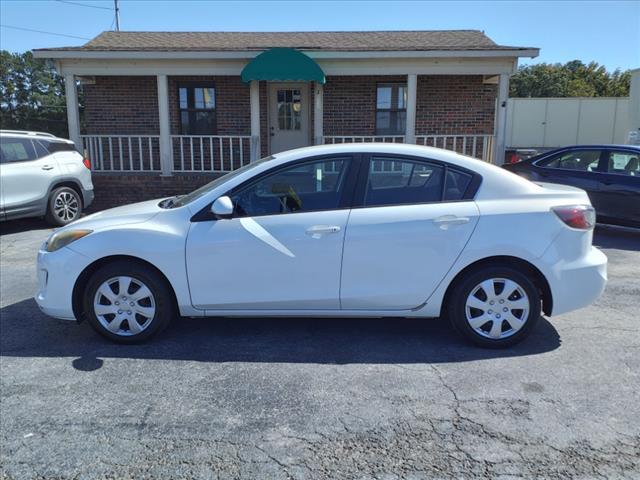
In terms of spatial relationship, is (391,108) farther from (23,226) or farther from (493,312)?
(493,312)

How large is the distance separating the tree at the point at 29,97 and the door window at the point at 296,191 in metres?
55.8

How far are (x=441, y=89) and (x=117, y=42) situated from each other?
7931 mm

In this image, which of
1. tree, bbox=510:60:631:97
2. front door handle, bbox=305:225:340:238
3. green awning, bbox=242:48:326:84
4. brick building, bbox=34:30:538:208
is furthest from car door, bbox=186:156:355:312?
tree, bbox=510:60:631:97

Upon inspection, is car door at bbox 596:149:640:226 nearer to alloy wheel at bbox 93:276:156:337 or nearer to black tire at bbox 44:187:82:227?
alloy wheel at bbox 93:276:156:337

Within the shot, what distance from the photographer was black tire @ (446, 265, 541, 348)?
13.0 feet

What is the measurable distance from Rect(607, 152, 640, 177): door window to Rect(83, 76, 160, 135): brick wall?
10.3m

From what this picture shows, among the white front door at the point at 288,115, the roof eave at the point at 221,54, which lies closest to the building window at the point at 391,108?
the white front door at the point at 288,115

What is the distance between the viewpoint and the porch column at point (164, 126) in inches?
446

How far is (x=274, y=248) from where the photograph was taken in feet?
13.0

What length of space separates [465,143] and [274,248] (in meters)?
9.22

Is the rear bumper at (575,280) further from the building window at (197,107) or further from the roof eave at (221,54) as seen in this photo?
the building window at (197,107)

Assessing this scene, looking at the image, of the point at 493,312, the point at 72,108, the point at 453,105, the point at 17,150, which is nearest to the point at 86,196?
the point at 17,150

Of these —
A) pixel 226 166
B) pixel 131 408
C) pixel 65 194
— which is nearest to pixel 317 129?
pixel 226 166

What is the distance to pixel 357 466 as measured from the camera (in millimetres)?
2672
